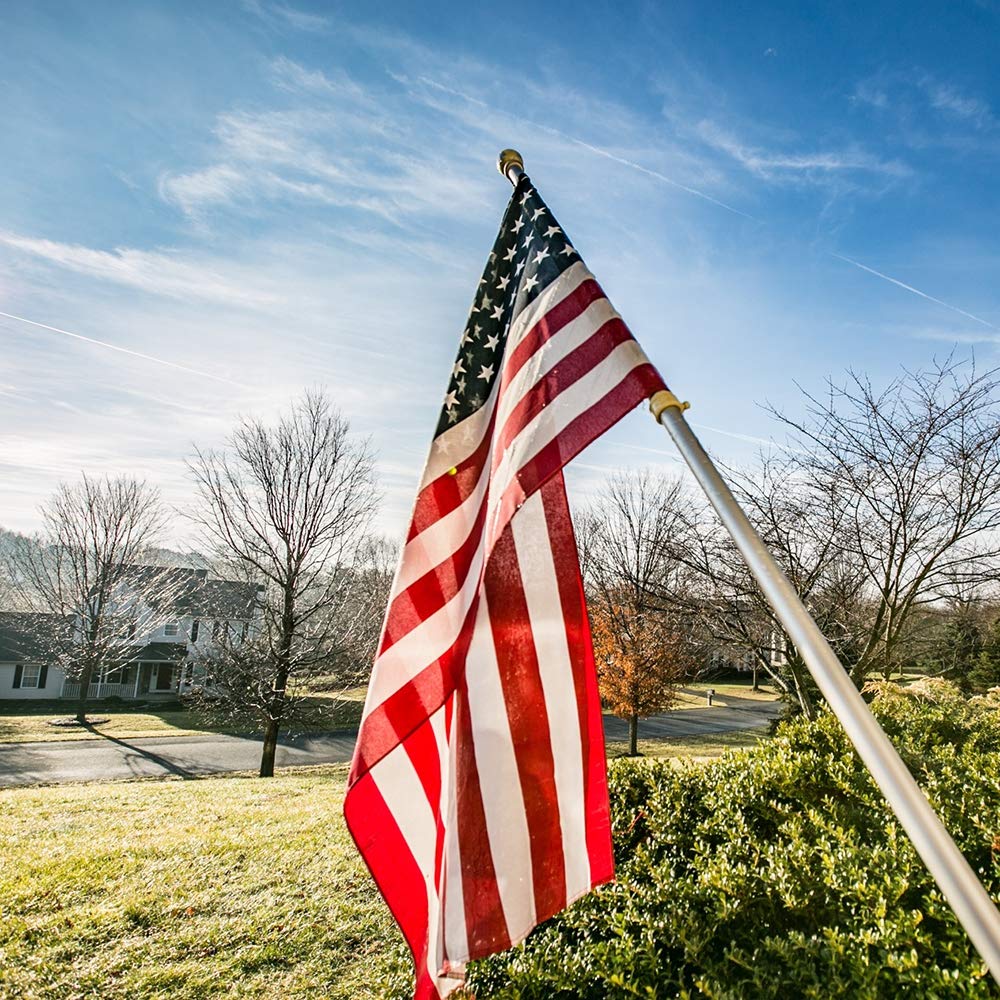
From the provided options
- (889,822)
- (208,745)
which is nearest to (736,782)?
(889,822)

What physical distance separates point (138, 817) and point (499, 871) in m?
8.27

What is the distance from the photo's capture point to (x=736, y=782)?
15.6ft

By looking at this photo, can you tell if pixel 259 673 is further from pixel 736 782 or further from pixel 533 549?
pixel 533 549

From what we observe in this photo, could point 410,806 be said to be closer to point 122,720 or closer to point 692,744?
point 692,744

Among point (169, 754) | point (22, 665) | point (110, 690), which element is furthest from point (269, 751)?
point (22, 665)

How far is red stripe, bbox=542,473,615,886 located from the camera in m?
2.41

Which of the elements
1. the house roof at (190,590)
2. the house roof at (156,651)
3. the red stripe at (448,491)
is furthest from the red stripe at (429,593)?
the house roof at (156,651)

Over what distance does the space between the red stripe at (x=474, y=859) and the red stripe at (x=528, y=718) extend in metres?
0.17

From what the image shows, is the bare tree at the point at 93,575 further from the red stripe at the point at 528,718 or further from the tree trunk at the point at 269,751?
the red stripe at the point at 528,718

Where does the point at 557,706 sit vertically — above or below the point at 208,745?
above

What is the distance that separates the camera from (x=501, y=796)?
Result: 91.4 inches

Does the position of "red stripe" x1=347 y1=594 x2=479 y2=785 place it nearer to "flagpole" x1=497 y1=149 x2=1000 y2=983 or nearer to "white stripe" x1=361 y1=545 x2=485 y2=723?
"white stripe" x1=361 y1=545 x2=485 y2=723

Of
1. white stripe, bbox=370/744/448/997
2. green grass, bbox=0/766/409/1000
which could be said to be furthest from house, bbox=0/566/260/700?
white stripe, bbox=370/744/448/997

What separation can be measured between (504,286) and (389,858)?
7.51 feet
